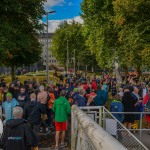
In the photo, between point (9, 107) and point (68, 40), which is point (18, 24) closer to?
point (9, 107)

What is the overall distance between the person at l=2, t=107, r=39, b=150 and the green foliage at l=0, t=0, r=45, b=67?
1626 centimetres

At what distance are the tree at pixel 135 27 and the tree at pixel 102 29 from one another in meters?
4.21

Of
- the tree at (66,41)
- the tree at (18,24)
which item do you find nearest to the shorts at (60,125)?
the tree at (18,24)

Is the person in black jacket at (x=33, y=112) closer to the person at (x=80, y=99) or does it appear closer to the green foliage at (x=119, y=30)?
the person at (x=80, y=99)

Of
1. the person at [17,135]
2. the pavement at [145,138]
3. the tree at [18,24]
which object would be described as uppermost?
the tree at [18,24]

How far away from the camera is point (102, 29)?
39.6 metres

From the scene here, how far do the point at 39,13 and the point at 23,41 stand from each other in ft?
12.0

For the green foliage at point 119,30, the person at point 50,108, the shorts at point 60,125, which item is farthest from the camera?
the green foliage at point 119,30

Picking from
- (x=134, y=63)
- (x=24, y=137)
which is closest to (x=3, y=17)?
(x=134, y=63)

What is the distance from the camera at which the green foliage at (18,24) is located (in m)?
23.2

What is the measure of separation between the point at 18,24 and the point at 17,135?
21.6 meters

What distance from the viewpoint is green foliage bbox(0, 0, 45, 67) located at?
23219 mm

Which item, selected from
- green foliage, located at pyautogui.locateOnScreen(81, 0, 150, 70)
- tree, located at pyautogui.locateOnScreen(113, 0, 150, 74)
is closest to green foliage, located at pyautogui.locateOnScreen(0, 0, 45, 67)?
tree, located at pyautogui.locateOnScreen(113, 0, 150, 74)

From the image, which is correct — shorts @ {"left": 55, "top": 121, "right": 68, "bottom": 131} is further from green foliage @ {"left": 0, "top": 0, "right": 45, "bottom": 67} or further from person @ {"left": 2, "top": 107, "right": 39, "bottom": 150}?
green foliage @ {"left": 0, "top": 0, "right": 45, "bottom": 67}
